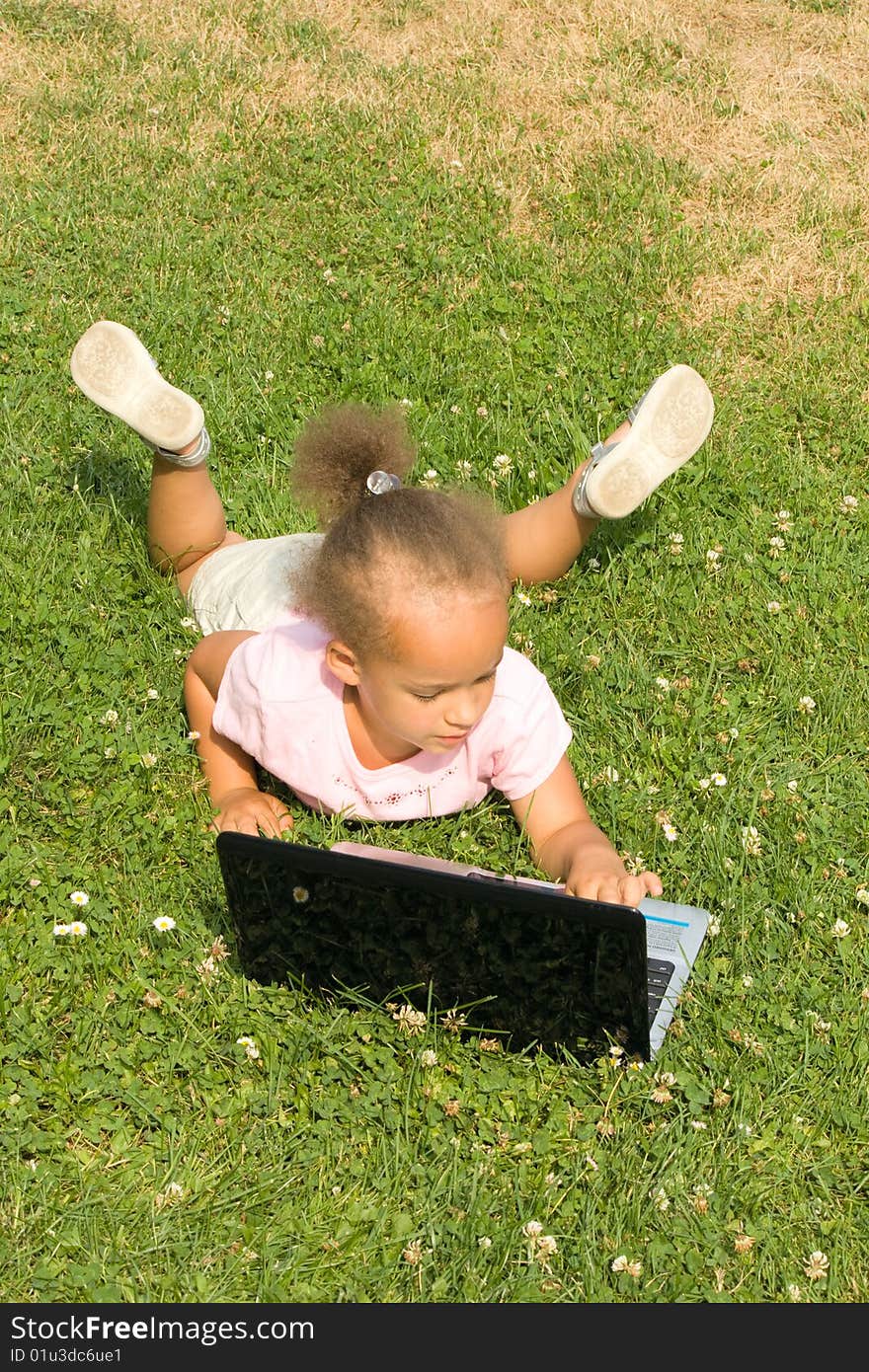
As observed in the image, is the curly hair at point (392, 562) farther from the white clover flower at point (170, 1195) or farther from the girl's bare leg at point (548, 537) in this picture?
the white clover flower at point (170, 1195)

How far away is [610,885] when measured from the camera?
3.48m

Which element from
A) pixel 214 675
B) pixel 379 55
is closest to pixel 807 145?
pixel 379 55

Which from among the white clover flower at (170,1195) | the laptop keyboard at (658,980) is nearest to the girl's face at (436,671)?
the laptop keyboard at (658,980)

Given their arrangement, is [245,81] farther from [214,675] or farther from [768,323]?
[214,675]

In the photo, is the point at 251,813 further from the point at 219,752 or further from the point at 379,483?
the point at 379,483

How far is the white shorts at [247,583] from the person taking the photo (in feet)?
14.6

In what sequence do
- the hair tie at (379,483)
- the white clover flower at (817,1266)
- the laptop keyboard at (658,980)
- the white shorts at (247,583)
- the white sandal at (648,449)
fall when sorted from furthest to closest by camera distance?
1. the white sandal at (648,449)
2. the white shorts at (247,583)
3. the hair tie at (379,483)
4. the laptop keyboard at (658,980)
5. the white clover flower at (817,1266)

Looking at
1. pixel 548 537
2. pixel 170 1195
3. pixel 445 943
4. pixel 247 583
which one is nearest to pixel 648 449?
pixel 548 537

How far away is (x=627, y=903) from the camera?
337cm

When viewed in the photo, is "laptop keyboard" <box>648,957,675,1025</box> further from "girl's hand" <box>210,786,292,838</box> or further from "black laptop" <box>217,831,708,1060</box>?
"girl's hand" <box>210,786,292,838</box>

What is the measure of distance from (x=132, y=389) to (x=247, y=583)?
70 centimetres

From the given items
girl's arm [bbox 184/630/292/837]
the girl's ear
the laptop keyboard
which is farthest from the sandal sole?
the laptop keyboard

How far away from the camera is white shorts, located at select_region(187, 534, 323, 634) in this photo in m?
4.46
